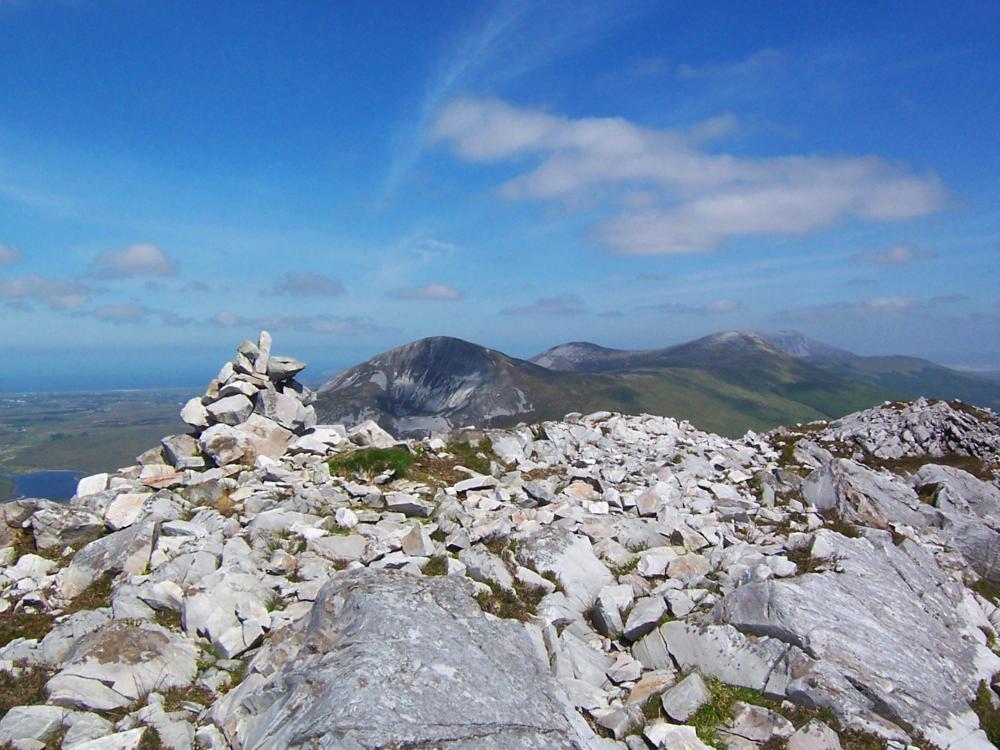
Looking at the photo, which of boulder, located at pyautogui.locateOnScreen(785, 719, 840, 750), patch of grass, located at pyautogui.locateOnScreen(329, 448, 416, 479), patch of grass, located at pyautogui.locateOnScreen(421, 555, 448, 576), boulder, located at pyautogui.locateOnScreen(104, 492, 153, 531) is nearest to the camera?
boulder, located at pyautogui.locateOnScreen(785, 719, 840, 750)

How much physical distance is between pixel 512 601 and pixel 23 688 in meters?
8.59

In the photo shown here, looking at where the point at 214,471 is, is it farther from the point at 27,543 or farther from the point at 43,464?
the point at 43,464

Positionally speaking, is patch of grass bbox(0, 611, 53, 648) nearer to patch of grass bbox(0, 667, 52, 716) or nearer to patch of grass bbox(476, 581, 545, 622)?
patch of grass bbox(0, 667, 52, 716)

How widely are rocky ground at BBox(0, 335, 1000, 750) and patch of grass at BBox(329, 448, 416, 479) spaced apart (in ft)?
0.43

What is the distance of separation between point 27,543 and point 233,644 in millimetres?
8720

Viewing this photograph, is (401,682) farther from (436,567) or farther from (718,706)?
(718,706)

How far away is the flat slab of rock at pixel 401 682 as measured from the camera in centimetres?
759

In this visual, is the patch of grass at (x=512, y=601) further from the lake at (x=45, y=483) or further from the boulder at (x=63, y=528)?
the lake at (x=45, y=483)

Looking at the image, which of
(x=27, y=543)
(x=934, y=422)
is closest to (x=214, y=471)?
(x=27, y=543)

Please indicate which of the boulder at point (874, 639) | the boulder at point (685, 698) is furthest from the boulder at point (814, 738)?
the boulder at point (685, 698)

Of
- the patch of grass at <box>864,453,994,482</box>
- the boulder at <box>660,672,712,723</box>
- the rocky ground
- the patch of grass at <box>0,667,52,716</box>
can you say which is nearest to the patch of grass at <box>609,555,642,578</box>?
the rocky ground

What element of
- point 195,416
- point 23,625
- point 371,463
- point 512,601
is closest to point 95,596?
point 23,625

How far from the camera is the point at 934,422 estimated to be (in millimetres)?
39281

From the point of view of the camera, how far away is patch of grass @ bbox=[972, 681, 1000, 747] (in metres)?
11.0
